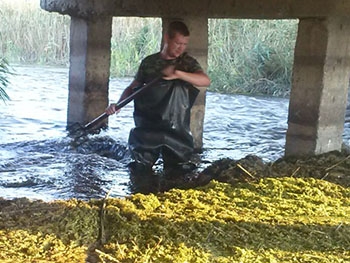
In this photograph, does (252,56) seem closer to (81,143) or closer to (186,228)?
(81,143)

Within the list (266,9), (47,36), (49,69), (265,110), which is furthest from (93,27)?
(47,36)

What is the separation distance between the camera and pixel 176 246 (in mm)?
2904

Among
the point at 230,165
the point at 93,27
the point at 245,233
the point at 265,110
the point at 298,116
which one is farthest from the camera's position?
the point at 265,110

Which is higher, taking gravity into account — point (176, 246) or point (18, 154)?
point (176, 246)

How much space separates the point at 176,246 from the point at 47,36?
1403 centimetres

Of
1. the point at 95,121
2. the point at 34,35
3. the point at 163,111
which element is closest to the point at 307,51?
the point at 163,111

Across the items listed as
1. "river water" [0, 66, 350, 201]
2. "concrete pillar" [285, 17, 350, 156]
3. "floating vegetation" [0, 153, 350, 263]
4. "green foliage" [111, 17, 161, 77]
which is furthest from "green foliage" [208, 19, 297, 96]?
"floating vegetation" [0, 153, 350, 263]

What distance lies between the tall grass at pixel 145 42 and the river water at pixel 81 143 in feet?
6.39

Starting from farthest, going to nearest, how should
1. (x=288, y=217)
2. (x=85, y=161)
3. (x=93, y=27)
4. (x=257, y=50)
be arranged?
(x=257, y=50), (x=93, y=27), (x=85, y=161), (x=288, y=217)

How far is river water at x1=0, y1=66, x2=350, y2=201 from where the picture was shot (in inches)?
217

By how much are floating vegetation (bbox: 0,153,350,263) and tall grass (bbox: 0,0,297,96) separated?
10630mm

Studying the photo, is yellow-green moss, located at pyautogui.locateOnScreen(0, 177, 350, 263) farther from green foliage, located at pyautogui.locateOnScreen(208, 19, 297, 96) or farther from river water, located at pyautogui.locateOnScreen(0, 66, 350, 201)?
green foliage, located at pyautogui.locateOnScreen(208, 19, 297, 96)

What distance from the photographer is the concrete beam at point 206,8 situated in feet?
18.9

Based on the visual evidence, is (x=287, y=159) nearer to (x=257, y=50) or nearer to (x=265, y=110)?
(x=265, y=110)
